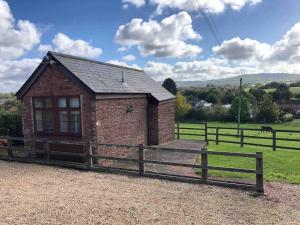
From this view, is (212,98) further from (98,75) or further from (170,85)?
(98,75)

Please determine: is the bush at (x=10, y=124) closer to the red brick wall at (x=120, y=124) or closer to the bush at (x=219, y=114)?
the red brick wall at (x=120, y=124)

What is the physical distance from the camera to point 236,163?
11570 mm

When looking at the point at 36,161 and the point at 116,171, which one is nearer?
the point at 116,171

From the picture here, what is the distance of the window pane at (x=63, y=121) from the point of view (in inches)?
475

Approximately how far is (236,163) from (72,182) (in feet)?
21.6

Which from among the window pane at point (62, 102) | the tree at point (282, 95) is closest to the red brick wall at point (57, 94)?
the window pane at point (62, 102)

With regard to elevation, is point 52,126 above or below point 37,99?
below

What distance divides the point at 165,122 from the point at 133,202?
1044 centimetres

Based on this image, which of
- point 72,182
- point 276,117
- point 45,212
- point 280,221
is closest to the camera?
point 280,221

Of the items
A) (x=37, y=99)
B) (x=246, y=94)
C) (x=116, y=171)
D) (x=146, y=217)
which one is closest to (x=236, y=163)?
(x=116, y=171)

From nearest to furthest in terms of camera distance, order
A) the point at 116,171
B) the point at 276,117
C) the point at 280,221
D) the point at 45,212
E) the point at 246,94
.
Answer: the point at 280,221 < the point at 45,212 < the point at 116,171 < the point at 276,117 < the point at 246,94

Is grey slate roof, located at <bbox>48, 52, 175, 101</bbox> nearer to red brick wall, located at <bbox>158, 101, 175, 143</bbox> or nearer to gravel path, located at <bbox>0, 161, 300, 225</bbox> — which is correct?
red brick wall, located at <bbox>158, 101, 175, 143</bbox>

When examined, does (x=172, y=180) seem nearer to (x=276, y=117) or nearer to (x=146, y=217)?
(x=146, y=217)

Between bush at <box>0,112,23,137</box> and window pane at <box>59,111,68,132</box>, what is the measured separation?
628 cm
